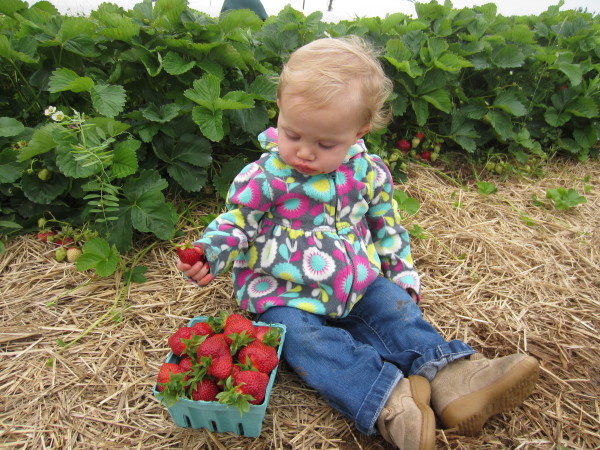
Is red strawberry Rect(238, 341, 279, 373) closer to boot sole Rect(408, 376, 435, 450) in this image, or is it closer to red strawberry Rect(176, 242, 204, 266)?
red strawberry Rect(176, 242, 204, 266)

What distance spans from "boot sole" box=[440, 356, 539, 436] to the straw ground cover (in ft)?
0.20

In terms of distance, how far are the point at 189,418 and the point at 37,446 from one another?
0.50 metres

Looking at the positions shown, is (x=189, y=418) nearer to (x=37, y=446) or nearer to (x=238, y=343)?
(x=238, y=343)

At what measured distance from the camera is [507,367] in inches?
56.0

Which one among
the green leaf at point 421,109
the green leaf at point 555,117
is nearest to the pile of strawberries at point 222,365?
the green leaf at point 421,109

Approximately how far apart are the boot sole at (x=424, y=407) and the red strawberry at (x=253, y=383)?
0.48 metres

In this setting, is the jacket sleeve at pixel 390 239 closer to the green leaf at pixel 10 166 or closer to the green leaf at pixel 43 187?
the green leaf at pixel 43 187

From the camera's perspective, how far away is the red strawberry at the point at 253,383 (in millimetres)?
1209

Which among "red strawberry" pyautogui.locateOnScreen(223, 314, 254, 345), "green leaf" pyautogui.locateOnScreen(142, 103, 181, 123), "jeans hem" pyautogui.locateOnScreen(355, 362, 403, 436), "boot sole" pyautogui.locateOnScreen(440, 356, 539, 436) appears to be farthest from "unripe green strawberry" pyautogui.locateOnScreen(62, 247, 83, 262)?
"boot sole" pyautogui.locateOnScreen(440, 356, 539, 436)

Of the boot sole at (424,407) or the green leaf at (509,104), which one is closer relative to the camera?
the boot sole at (424,407)

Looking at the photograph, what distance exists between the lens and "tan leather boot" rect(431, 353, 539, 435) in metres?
1.40

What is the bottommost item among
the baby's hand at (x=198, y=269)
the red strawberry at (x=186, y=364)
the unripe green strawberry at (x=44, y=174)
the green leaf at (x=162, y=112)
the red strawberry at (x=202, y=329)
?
the red strawberry at (x=186, y=364)

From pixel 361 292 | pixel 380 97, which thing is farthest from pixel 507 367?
pixel 380 97

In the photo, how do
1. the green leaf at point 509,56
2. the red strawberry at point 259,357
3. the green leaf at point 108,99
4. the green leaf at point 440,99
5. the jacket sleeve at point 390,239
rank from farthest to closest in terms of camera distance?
the green leaf at point 509,56 < the green leaf at point 440,99 < the green leaf at point 108,99 < the jacket sleeve at point 390,239 < the red strawberry at point 259,357
